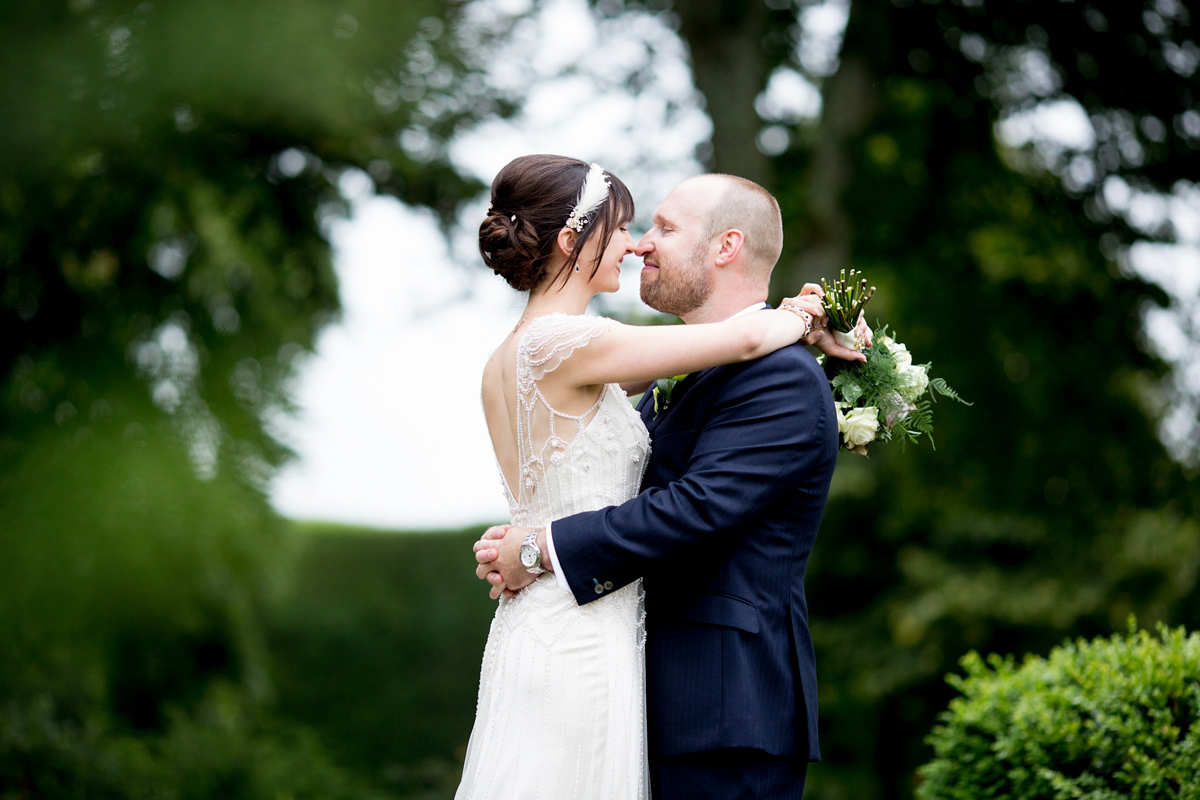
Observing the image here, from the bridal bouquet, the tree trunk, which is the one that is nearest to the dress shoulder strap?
the bridal bouquet

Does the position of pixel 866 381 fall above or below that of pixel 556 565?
above

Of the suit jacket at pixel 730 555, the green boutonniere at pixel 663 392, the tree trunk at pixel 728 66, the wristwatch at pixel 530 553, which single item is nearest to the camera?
the suit jacket at pixel 730 555

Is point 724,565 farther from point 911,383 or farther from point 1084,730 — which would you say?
point 1084,730

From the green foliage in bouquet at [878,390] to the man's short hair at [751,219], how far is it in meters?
0.40

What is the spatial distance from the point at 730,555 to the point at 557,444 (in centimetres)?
54

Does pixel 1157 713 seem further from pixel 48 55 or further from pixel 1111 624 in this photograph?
pixel 1111 624

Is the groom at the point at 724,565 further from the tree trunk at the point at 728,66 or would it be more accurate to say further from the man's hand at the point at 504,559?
the tree trunk at the point at 728,66

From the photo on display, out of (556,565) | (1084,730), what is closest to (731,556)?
(556,565)

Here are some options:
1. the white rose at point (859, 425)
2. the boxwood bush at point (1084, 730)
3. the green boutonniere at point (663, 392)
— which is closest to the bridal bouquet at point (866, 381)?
the white rose at point (859, 425)

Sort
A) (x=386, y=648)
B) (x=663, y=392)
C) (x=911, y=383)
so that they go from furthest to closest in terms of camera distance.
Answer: (x=386, y=648) → (x=663, y=392) → (x=911, y=383)

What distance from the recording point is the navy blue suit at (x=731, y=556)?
103 inches

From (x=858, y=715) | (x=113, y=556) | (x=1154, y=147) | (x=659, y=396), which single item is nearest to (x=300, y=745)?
(x=113, y=556)

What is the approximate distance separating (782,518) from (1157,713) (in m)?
1.72

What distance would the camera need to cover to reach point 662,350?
2.69 meters
